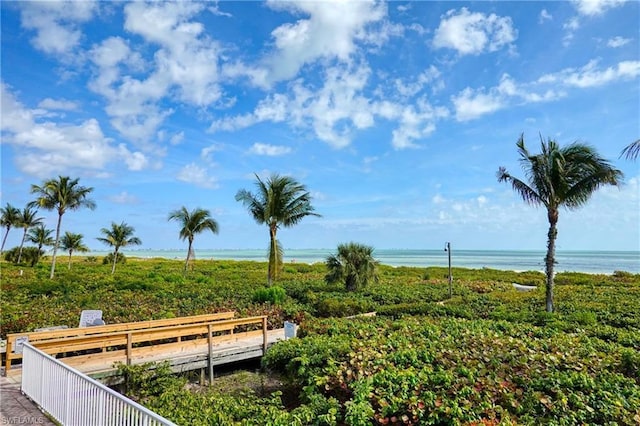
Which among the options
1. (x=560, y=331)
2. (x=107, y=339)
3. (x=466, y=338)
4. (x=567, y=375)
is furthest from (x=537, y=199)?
(x=107, y=339)

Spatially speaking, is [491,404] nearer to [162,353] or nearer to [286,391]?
[286,391]

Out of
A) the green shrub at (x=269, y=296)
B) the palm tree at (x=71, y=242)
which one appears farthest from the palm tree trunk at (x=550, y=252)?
the palm tree at (x=71, y=242)

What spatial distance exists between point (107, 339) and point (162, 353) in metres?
1.43

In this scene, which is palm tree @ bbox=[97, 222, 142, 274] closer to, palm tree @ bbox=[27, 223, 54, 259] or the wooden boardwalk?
palm tree @ bbox=[27, 223, 54, 259]

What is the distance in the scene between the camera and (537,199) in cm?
1524

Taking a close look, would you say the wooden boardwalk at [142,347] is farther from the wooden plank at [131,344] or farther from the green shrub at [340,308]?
the green shrub at [340,308]

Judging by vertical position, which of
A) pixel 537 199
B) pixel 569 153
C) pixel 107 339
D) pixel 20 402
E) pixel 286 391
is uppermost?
pixel 569 153

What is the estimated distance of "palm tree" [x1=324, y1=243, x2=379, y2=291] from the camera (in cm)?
1983

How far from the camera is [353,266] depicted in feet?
65.1

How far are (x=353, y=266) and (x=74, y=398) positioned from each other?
15.4 m

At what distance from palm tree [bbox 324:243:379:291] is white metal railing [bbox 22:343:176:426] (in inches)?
572

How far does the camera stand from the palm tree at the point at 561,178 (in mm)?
14062

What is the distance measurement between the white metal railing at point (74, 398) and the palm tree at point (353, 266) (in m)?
14.5

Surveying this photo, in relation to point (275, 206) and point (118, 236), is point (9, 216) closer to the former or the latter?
point (118, 236)
